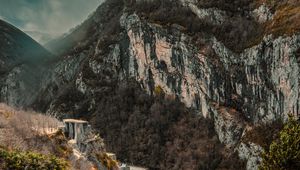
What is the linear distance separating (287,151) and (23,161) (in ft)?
76.9

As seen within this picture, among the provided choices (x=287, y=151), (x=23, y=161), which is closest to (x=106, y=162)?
(x=23, y=161)

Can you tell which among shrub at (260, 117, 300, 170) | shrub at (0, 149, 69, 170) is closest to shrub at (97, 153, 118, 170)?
shrub at (0, 149, 69, 170)

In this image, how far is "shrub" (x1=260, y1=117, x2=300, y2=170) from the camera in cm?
4028

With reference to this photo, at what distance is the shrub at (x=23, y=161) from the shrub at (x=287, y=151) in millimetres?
20276

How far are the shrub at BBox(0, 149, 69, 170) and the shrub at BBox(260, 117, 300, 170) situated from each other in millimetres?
20276

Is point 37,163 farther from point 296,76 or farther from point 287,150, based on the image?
point 296,76

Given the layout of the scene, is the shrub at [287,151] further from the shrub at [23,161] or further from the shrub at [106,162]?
the shrub at [106,162]

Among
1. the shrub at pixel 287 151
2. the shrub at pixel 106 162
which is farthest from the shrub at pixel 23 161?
the shrub at pixel 106 162

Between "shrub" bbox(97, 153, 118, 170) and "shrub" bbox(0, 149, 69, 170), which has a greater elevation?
"shrub" bbox(0, 149, 69, 170)

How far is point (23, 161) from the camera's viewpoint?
4522cm

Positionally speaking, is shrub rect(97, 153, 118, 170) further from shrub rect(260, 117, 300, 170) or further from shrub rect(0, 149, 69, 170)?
shrub rect(260, 117, 300, 170)

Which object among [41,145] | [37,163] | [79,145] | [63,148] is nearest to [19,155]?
[37,163]

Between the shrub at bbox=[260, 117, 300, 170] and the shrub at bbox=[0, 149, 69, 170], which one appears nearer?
the shrub at bbox=[260, 117, 300, 170]

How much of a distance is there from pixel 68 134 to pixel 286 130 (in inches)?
1809
